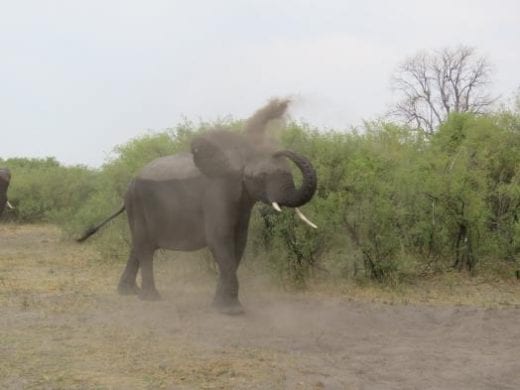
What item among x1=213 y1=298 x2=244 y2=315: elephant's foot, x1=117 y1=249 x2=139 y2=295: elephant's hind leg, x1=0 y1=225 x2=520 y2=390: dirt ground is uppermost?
x1=117 y1=249 x2=139 y2=295: elephant's hind leg

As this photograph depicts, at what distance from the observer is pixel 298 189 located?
7.74 metres

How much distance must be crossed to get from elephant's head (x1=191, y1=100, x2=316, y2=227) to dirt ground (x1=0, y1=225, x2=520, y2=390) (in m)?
1.42

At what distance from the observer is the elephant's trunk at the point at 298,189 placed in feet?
24.9

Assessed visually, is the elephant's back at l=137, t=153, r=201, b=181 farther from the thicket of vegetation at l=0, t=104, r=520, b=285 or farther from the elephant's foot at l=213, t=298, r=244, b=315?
the thicket of vegetation at l=0, t=104, r=520, b=285

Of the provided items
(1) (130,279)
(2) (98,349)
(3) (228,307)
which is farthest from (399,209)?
(2) (98,349)

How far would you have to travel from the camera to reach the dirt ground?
19.0ft

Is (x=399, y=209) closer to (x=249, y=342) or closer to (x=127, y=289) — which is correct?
(x=127, y=289)

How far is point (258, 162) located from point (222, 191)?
556mm

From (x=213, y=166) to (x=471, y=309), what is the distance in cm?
367

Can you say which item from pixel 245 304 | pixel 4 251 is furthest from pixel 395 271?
pixel 4 251

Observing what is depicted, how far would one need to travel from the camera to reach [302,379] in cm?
574

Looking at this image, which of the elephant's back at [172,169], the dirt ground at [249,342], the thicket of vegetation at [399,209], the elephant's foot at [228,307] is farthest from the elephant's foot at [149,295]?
the thicket of vegetation at [399,209]

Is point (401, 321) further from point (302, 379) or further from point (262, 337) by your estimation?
point (302, 379)

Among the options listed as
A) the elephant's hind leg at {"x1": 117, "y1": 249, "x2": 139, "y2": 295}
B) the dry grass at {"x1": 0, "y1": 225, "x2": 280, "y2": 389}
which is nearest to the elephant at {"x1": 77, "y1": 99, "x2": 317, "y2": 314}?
the elephant's hind leg at {"x1": 117, "y1": 249, "x2": 139, "y2": 295}
